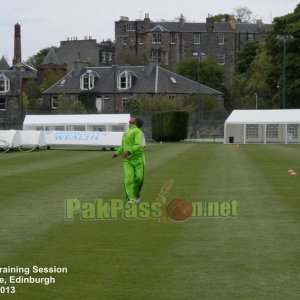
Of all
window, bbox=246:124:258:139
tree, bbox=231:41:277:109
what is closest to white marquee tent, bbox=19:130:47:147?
window, bbox=246:124:258:139

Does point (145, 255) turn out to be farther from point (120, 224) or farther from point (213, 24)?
point (213, 24)

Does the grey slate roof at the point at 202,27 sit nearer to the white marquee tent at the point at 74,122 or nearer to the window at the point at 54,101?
the window at the point at 54,101

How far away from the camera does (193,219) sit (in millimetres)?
14508

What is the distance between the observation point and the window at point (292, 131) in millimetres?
69625

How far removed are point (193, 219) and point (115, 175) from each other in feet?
36.8

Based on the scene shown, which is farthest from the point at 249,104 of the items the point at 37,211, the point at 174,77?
the point at 37,211

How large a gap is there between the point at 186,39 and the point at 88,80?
1682 inches

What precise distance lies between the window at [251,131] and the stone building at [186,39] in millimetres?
67563

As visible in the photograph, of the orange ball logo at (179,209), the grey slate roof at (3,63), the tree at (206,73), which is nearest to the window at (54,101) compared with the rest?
the tree at (206,73)

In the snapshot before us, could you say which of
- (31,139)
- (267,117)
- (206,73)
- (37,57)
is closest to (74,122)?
(267,117)

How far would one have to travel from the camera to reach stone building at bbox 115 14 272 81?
5438 inches

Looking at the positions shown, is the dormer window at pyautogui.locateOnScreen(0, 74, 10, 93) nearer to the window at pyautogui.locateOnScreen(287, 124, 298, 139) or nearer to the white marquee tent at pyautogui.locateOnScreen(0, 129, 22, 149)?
the window at pyautogui.locateOnScreen(287, 124, 298, 139)

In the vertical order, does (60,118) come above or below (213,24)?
below

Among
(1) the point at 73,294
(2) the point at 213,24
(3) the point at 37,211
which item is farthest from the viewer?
(2) the point at 213,24
